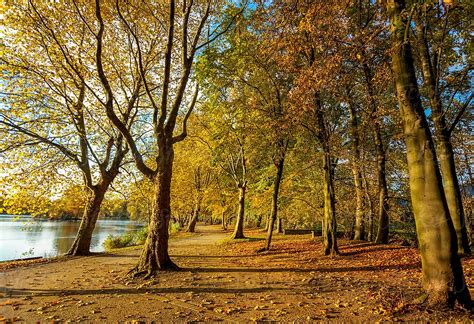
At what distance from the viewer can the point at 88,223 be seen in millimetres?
12805

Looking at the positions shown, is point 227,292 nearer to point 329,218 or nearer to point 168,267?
point 168,267

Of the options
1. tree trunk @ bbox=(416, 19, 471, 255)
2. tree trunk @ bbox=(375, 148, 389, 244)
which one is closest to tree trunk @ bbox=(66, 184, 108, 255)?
tree trunk @ bbox=(375, 148, 389, 244)

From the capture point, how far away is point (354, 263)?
9570 mm

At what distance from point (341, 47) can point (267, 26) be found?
85.7 inches

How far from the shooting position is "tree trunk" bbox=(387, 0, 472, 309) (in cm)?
458

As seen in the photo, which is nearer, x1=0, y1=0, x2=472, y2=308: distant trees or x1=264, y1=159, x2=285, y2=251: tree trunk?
x1=0, y1=0, x2=472, y2=308: distant trees

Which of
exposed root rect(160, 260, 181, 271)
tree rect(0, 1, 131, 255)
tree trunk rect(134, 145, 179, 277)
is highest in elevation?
tree rect(0, 1, 131, 255)

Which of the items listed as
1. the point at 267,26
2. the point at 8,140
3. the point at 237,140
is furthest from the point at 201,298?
the point at 237,140

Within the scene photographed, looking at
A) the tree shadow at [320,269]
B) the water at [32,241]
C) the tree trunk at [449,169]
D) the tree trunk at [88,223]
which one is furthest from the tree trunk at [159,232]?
the tree trunk at [449,169]

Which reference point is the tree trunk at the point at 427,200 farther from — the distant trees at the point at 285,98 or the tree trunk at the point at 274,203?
the tree trunk at the point at 274,203

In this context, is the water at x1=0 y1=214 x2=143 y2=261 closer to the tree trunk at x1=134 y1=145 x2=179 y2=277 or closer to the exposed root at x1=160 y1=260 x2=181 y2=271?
the tree trunk at x1=134 y1=145 x2=179 y2=277

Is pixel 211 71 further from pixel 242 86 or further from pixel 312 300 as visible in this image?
pixel 312 300

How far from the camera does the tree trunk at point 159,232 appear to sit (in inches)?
321

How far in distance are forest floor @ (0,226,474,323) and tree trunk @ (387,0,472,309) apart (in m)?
0.44
